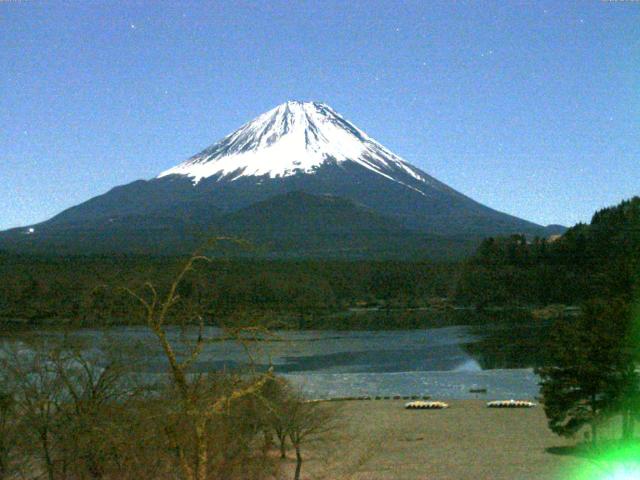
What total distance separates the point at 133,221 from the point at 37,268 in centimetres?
7592

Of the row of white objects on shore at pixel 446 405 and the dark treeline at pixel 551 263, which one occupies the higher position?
the dark treeline at pixel 551 263

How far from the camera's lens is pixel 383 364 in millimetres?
34469

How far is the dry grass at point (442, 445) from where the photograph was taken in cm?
1502

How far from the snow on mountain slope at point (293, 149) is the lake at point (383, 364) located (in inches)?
5176

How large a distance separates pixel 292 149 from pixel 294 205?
132 ft

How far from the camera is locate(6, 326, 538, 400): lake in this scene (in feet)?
88.6

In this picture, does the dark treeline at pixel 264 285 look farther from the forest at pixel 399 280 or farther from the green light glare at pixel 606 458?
the green light glare at pixel 606 458

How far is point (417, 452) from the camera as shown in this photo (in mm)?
17625

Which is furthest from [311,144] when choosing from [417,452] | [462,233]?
[417,452]

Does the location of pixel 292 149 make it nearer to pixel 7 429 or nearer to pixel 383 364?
pixel 383 364

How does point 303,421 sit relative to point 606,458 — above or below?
above

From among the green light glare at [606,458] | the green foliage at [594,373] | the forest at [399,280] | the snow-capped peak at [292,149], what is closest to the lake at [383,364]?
the green foliage at [594,373]

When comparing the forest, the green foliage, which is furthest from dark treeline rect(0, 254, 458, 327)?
the green foliage

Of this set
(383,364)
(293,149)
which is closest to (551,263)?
(383,364)
